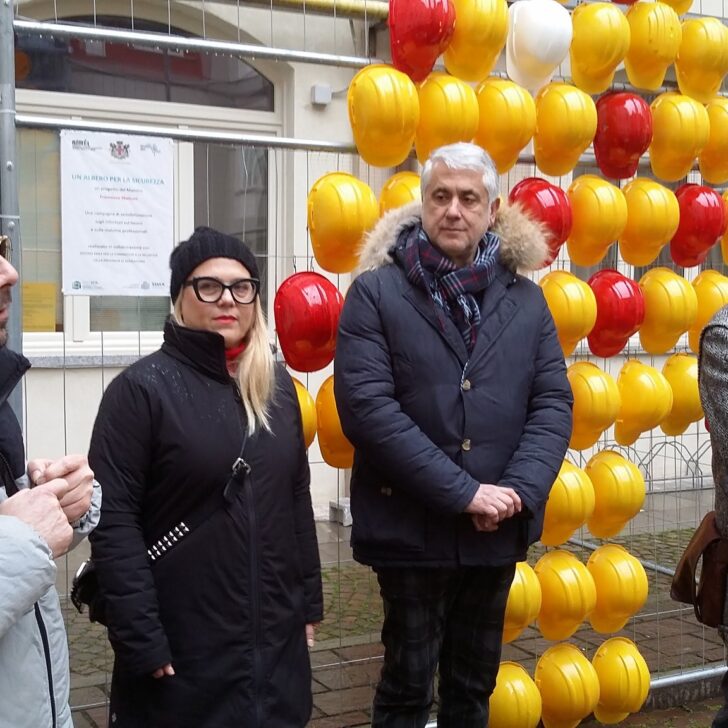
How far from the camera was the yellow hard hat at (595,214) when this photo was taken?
361 cm

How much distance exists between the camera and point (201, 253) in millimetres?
2652

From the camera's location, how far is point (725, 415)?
8.88 feet

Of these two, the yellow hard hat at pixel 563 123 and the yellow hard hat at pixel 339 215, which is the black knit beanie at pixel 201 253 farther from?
the yellow hard hat at pixel 563 123

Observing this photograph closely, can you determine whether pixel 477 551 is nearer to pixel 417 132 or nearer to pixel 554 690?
pixel 554 690

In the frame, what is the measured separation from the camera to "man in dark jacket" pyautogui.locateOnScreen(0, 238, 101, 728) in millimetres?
1636

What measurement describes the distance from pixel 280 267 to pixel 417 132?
2621mm

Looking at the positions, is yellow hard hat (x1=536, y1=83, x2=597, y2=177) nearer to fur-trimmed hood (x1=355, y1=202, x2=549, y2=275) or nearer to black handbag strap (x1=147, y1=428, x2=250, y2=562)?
fur-trimmed hood (x1=355, y1=202, x2=549, y2=275)

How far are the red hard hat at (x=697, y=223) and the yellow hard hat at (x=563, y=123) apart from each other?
1.85 feet

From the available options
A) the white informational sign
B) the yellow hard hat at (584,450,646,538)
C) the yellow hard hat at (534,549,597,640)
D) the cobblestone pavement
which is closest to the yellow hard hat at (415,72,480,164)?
the white informational sign

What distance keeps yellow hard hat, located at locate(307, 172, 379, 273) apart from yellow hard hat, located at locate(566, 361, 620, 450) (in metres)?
0.92

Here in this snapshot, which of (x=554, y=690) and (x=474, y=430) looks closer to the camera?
(x=474, y=430)

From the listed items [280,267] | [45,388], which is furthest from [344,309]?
[280,267]

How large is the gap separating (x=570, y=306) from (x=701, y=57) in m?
1.17

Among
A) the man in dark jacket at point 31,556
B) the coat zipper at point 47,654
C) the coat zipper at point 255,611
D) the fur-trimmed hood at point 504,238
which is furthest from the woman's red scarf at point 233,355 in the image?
the coat zipper at point 47,654
